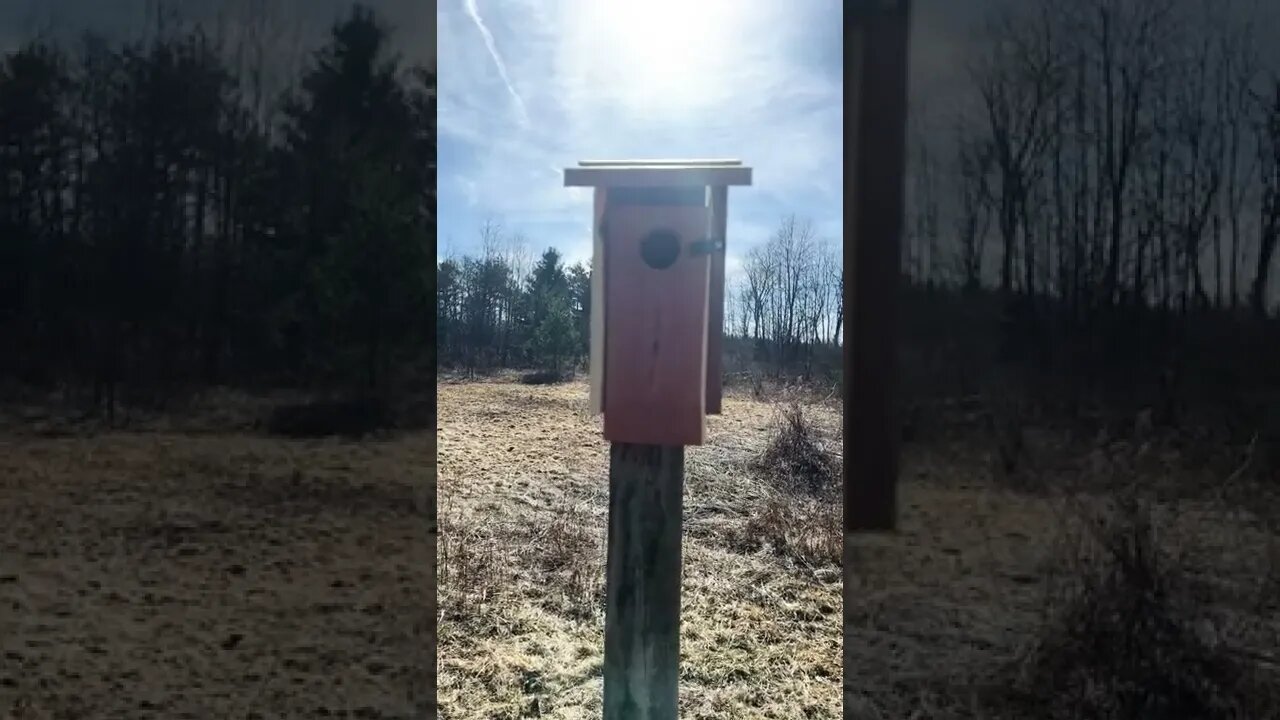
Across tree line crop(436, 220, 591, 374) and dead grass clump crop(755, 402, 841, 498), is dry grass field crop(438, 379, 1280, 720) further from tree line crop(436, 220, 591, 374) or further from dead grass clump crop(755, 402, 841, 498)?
tree line crop(436, 220, 591, 374)

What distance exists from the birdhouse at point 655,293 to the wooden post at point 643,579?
0.39ft

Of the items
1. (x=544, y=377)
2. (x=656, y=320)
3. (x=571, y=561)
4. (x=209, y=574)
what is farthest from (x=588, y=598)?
(x=544, y=377)

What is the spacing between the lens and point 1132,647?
2.26 m

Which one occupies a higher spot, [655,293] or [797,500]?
[655,293]

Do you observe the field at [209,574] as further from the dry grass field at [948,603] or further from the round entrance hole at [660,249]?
the round entrance hole at [660,249]

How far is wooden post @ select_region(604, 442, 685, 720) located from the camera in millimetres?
1834

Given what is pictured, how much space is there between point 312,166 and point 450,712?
12.2ft

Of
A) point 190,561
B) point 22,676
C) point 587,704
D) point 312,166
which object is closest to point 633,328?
point 587,704

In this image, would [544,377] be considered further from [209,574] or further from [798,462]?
[209,574]

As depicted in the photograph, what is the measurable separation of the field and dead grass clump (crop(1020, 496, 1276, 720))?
6.96ft

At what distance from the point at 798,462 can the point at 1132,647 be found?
282cm

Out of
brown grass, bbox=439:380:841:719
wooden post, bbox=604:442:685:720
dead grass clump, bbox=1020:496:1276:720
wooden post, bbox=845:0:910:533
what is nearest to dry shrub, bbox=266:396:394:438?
brown grass, bbox=439:380:841:719

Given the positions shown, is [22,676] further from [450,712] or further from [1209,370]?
[1209,370]

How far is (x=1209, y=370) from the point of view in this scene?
8.98 feet
